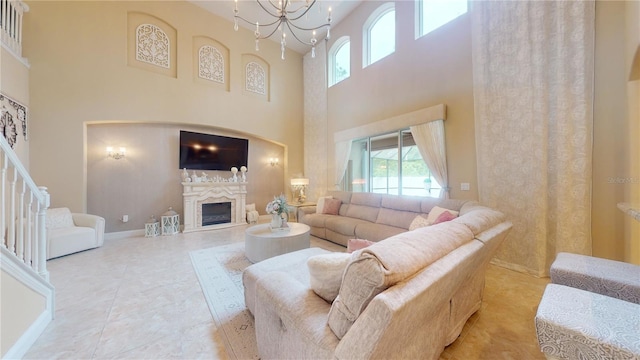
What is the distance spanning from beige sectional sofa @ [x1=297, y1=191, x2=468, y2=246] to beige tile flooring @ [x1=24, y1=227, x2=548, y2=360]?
3.95 feet

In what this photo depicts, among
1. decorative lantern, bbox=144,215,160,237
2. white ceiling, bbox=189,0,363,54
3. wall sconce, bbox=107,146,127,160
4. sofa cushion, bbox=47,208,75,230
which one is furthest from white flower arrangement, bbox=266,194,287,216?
white ceiling, bbox=189,0,363,54

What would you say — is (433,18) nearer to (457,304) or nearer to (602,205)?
(602,205)

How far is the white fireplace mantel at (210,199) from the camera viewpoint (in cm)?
521

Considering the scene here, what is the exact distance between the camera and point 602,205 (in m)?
2.55

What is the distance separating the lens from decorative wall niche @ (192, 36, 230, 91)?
17.7 ft

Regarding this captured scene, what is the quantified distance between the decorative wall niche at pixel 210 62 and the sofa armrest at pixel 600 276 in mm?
6619

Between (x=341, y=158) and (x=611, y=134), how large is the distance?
4.34 metres

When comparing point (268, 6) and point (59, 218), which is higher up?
point (268, 6)

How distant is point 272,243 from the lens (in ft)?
9.87

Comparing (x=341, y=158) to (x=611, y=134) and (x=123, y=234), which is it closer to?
(x=611, y=134)

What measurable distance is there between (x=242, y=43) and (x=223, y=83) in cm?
124

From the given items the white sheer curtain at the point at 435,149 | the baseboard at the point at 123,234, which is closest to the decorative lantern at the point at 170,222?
the baseboard at the point at 123,234

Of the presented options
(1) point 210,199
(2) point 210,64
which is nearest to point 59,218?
(1) point 210,199

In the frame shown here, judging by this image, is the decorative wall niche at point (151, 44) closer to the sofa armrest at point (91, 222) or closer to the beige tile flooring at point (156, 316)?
the sofa armrest at point (91, 222)
